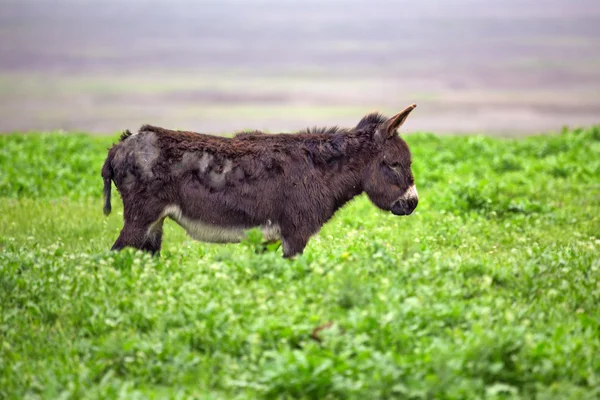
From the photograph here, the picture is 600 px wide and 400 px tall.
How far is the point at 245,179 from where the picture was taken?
9688 mm

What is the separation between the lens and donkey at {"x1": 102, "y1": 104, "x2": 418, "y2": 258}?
31.2 ft

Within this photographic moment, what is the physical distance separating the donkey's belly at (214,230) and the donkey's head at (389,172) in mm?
1378

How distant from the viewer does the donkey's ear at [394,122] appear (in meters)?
9.90

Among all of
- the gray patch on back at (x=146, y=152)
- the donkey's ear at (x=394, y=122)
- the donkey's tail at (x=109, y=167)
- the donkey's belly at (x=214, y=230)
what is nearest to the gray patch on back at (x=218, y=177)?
the donkey's belly at (x=214, y=230)

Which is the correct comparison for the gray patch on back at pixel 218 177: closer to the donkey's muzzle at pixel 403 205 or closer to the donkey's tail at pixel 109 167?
the donkey's tail at pixel 109 167

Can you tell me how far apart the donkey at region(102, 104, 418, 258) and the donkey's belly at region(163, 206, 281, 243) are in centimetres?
1

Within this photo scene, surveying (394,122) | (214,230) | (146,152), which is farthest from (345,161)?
(146,152)

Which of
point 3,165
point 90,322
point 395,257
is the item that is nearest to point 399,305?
point 395,257

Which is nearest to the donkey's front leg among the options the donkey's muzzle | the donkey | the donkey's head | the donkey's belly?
the donkey

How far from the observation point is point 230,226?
9.79 metres

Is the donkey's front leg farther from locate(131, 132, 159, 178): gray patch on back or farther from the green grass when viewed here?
locate(131, 132, 159, 178): gray patch on back

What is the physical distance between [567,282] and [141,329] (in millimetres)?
4398

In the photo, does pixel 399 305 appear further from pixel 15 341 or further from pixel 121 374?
pixel 15 341

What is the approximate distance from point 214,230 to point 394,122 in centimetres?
260
